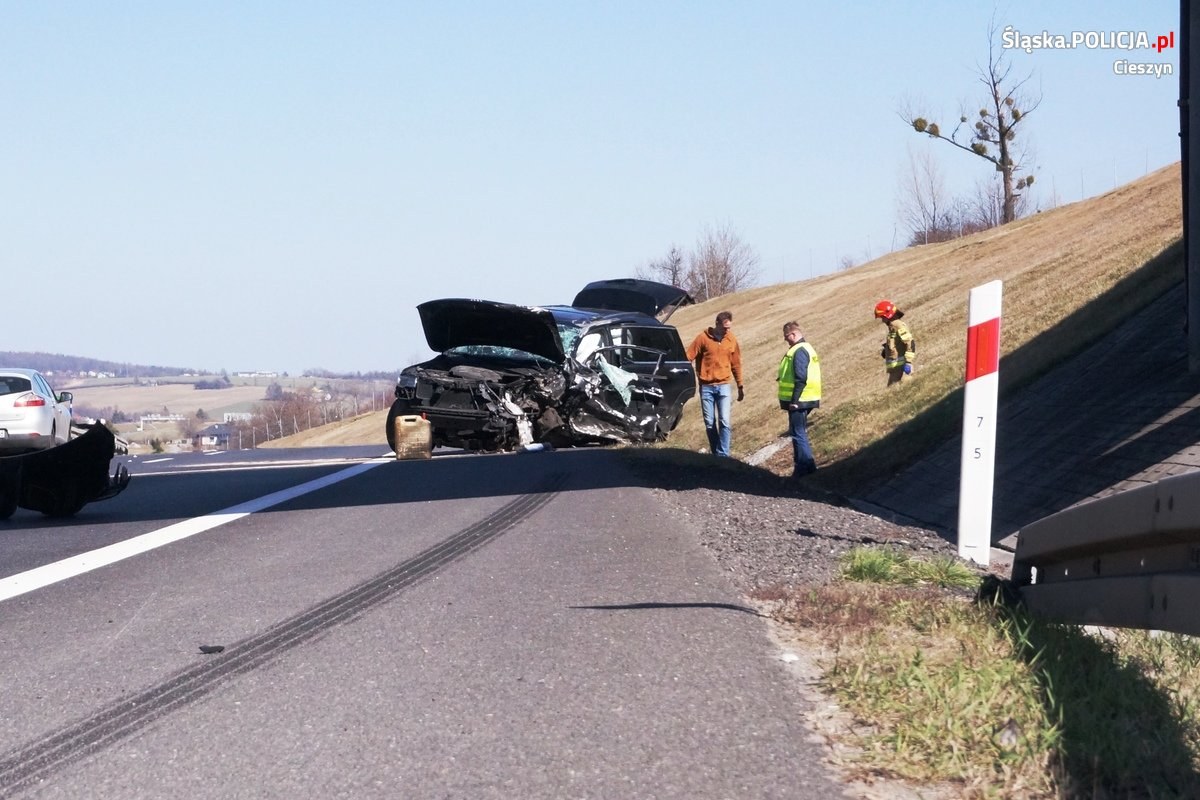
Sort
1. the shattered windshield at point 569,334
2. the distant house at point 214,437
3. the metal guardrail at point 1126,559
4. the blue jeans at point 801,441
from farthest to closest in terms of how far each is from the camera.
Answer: the distant house at point 214,437, the shattered windshield at point 569,334, the blue jeans at point 801,441, the metal guardrail at point 1126,559

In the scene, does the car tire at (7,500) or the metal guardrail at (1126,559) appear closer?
the metal guardrail at (1126,559)

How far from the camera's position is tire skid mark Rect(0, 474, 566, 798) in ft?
13.0

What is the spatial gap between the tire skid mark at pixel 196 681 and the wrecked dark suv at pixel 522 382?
932 centimetres

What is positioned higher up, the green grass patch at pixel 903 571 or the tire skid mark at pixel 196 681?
the tire skid mark at pixel 196 681

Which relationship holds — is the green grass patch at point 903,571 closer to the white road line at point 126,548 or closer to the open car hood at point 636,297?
the white road line at point 126,548

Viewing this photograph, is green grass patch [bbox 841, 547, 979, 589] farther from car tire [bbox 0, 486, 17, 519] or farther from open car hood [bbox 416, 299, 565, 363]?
open car hood [bbox 416, 299, 565, 363]

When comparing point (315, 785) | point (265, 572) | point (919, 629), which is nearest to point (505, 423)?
point (265, 572)

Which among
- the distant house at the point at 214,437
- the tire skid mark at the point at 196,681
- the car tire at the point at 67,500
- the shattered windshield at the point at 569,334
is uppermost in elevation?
the shattered windshield at the point at 569,334

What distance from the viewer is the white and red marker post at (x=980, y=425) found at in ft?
24.2

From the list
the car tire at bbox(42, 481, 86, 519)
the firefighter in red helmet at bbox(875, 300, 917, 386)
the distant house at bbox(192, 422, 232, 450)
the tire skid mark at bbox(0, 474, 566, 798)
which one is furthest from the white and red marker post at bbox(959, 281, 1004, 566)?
the distant house at bbox(192, 422, 232, 450)

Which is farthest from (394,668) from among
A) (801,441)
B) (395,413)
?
(395,413)

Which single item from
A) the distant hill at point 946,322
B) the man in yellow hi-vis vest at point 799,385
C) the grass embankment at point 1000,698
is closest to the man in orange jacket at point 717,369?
the distant hill at point 946,322

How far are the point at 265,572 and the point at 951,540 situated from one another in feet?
16.1

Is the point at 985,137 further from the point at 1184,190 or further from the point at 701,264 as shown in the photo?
the point at 1184,190
